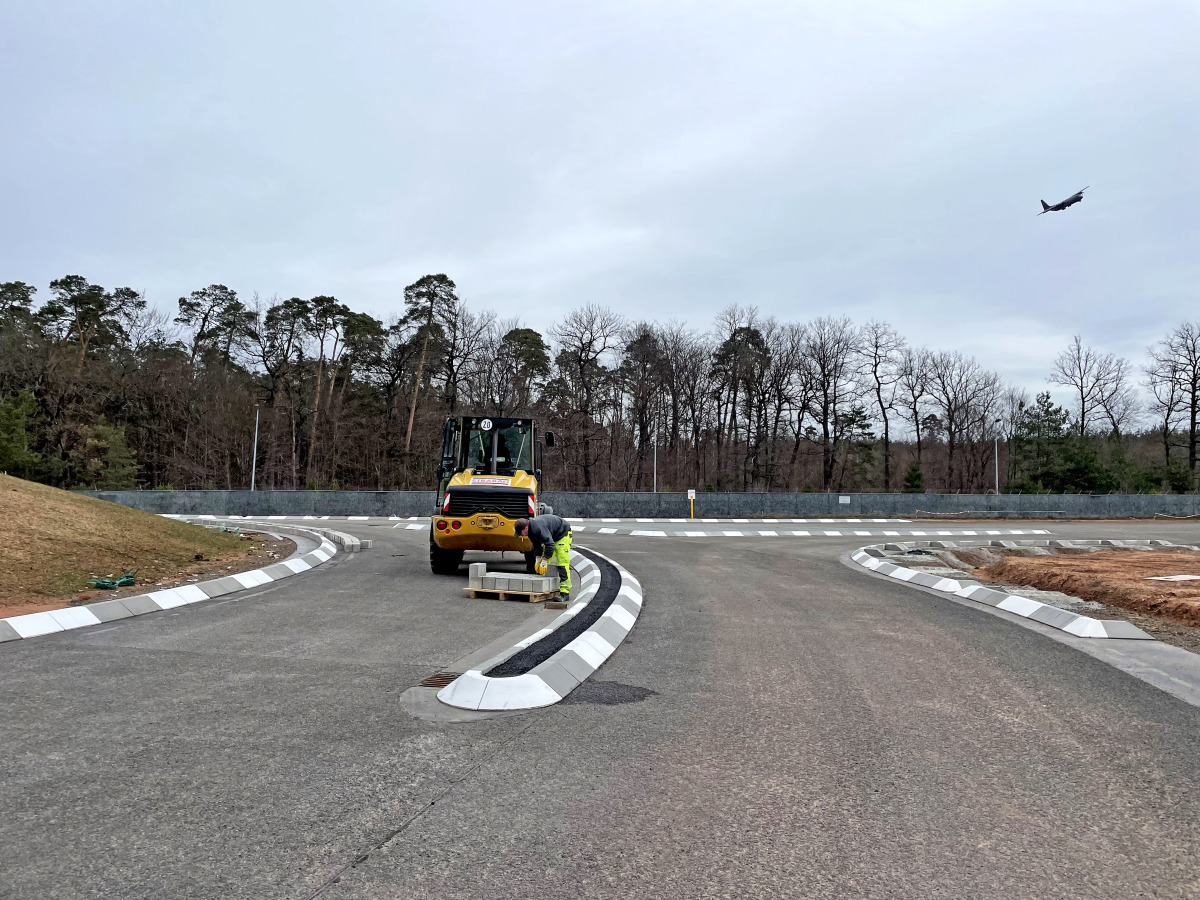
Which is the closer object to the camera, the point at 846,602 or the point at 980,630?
the point at 980,630

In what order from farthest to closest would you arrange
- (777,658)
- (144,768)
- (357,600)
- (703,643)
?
(357,600), (703,643), (777,658), (144,768)

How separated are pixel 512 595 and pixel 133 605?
4529 millimetres

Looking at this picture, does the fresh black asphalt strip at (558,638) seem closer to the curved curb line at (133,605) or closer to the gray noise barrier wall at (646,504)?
the curved curb line at (133,605)

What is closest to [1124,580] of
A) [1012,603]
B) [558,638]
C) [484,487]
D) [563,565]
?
[1012,603]

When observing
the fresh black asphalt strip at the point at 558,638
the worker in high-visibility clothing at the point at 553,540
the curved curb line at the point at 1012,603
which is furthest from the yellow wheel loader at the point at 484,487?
the curved curb line at the point at 1012,603

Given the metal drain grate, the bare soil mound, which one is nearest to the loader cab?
the metal drain grate

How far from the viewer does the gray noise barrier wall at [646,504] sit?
1428 inches

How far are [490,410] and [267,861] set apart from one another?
4946cm

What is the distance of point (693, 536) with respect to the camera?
27.1m

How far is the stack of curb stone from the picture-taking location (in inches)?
411

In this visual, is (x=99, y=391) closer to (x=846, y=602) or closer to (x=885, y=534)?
(x=885, y=534)

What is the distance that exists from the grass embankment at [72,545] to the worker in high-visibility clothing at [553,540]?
550cm

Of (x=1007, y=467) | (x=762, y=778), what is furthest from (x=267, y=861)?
(x=1007, y=467)

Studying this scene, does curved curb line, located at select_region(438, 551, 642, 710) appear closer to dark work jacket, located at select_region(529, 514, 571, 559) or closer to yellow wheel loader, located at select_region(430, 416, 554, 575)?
dark work jacket, located at select_region(529, 514, 571, 559)
